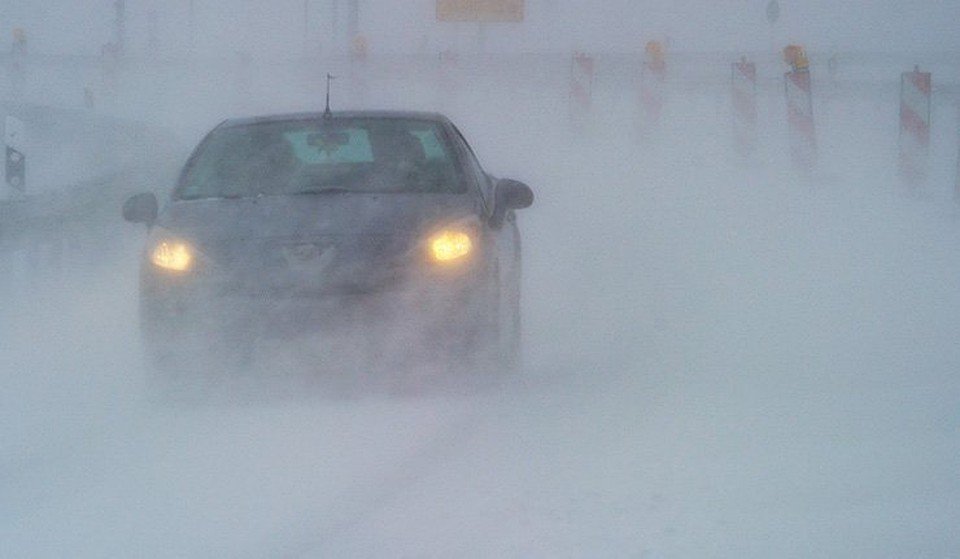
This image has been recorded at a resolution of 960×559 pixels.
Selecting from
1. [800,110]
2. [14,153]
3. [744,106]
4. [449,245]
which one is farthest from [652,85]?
[449,245]

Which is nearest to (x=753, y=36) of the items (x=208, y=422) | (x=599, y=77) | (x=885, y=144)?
(x=599, y=77)

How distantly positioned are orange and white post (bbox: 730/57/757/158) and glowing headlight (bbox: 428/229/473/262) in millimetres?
13322

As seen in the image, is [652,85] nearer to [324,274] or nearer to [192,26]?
[324,274]

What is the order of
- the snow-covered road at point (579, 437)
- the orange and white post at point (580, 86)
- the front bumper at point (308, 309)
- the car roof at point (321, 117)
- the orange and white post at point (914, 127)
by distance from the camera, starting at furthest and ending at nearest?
Result: 1. the orange and white post at point (580, 86)
2. the orange and white post at point (914, 127)
3. the car roof at point (321, 117)
4. the front bumper at point (308, 309)
5. the snow-covered road at point (579, 437)

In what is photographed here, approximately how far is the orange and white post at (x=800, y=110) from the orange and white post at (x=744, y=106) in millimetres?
1455

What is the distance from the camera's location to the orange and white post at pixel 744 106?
19.7 m

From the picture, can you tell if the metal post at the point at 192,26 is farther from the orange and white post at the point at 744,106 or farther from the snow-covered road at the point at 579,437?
the snow-covered road at the point at 579,437

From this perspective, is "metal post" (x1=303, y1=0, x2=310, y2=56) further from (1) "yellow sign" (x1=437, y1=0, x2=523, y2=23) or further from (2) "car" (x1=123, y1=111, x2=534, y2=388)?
(2) "car" (x1=123, y1=111, x2=534, y2=388)

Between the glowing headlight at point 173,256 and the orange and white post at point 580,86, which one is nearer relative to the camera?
the glowing headlight at point 173,256

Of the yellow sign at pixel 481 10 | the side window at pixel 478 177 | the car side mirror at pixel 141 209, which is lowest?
the car side mirror at pixel 141 209

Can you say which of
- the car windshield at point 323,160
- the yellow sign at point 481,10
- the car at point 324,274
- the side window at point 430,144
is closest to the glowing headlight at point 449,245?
the car at point 324,274

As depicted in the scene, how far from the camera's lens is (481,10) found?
32188 mm

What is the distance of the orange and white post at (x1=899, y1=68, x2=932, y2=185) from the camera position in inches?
634

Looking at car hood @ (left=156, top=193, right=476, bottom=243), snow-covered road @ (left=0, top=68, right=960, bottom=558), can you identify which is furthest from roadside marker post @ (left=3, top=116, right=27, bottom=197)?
car hood @ (left=156, top=193, right=476, bottom=243)
